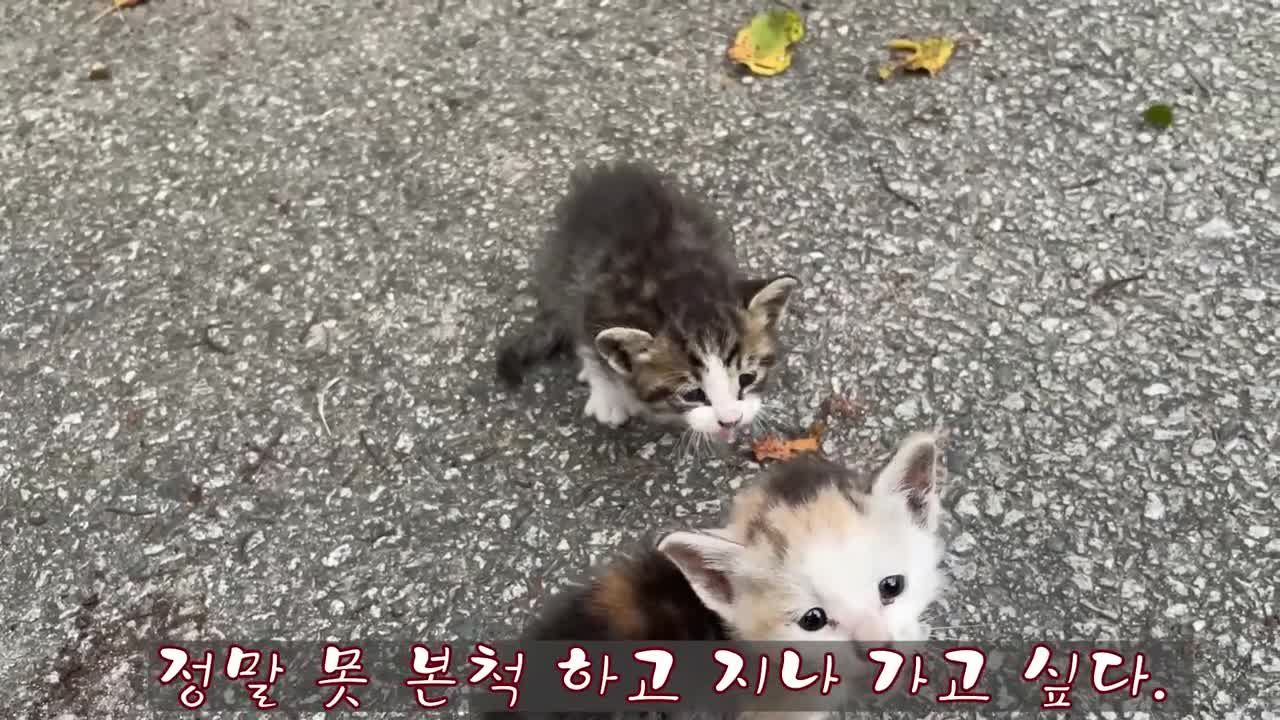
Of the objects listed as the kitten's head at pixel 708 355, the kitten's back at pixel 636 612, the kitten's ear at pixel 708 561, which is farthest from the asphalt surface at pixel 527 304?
the kitten's ear at pixel 708 561

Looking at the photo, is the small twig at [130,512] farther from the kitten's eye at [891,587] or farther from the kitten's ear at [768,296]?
the kitten's eye at [891,587]

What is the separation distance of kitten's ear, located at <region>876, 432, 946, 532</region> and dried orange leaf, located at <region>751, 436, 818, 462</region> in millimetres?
805

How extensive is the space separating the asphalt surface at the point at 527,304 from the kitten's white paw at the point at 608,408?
0.10m

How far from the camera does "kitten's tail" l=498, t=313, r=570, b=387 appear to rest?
11.3 ft

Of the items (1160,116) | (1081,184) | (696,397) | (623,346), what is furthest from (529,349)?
(1160,116)

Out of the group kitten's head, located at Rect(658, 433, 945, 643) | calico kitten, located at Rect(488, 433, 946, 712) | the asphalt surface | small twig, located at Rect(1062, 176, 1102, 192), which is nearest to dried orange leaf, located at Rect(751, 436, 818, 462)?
the asphalt surface

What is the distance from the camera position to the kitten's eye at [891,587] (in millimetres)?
2238

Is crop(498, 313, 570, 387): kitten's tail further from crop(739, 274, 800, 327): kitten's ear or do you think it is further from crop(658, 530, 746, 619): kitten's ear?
crop(658, 530, 746, 619): kitten's ear

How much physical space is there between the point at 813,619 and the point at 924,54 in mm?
2835

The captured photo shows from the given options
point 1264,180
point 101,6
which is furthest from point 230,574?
point 1264,180

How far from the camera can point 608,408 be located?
11.1 feet

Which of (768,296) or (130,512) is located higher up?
(768,296)

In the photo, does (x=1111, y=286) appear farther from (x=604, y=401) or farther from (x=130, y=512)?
(x=130, y=512)

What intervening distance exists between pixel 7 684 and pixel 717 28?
12.2 ft
